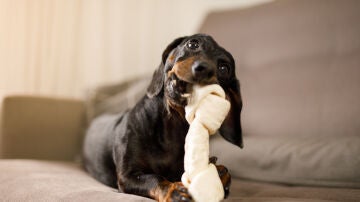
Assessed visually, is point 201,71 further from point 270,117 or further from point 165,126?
point 270,117

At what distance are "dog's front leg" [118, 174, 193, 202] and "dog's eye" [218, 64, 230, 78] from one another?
0.40 metres

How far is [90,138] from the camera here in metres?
2.00

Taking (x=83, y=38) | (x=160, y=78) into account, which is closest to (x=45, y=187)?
(x=160, y=78)

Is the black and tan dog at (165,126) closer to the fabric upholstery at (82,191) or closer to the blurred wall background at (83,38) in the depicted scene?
the fabric upholstery at (82,191)

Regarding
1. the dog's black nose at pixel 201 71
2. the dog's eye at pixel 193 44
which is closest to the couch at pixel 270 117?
the dog's black nose at pixel 201 71

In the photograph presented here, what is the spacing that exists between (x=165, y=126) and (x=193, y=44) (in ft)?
1.09

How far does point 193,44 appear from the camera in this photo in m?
1.28

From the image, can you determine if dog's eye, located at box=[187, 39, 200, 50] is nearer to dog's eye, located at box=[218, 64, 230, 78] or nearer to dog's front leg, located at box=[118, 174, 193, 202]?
dog's eye, located at box=[218, 64, 230, 78]

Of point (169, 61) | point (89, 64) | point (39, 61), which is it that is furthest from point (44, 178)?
point (89, 64)

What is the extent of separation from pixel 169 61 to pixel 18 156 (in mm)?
1405

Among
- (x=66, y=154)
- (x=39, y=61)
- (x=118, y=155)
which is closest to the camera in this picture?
(x=118, y=155)

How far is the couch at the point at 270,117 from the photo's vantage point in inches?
57.0

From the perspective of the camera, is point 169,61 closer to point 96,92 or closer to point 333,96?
point 333,96

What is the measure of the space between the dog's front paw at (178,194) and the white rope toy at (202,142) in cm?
1
